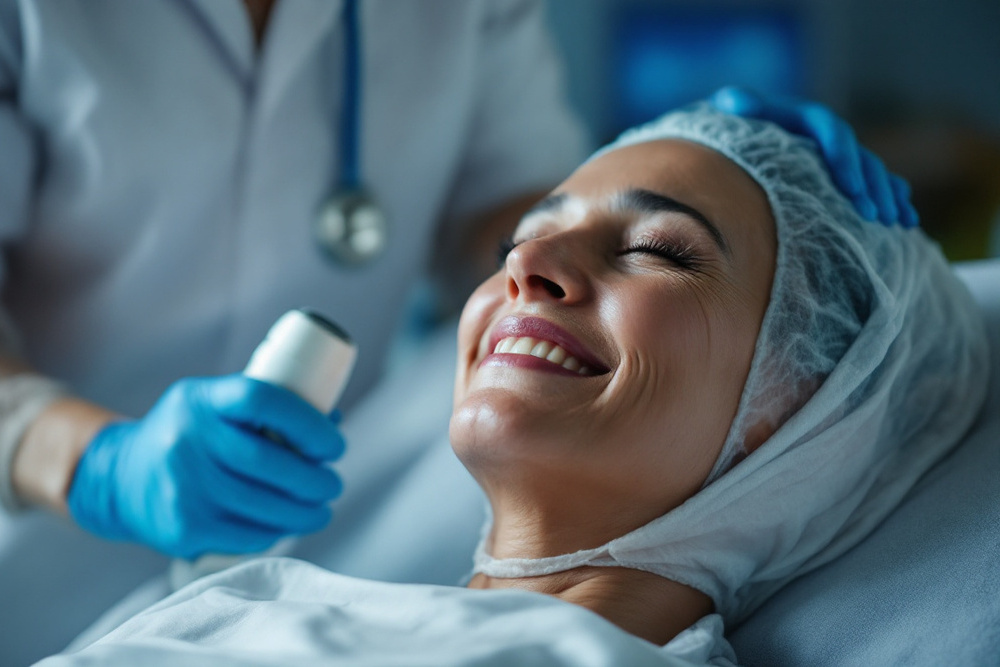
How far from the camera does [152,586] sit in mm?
1456

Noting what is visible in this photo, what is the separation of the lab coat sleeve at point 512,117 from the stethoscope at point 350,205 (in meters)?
0.32

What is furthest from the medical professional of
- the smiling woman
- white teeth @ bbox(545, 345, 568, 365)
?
white teeth @ bbox(545, 345, 568, 365)

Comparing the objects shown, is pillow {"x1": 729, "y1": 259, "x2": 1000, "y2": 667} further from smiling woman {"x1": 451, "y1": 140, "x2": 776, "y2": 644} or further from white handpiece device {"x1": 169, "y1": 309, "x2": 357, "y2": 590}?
white handpiece device {"x1": 169, "y1": 309, "x2": 357, "y2": 590}

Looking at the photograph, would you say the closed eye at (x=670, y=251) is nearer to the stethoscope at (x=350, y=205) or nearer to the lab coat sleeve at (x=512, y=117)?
the stethoscope at (x=350, y=205)

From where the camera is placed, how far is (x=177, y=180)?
1.45 metres

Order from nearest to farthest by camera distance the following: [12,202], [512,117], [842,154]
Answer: [842,154], [12,202], [512,117]

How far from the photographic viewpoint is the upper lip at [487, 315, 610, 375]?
1046mm

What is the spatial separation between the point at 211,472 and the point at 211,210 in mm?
496

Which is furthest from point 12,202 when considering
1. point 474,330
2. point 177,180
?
point 474,330

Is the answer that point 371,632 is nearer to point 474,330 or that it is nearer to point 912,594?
point 474,330

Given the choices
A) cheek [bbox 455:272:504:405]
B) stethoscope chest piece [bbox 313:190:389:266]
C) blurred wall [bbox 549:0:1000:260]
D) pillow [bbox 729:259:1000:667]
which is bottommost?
pillow [bbox 729:259:1000:667]

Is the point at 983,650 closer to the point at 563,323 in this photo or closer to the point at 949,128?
the point at 563,323

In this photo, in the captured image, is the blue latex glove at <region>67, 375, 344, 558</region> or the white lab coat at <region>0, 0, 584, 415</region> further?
the white lab coat at <region>0, 0, 584, 415</region>

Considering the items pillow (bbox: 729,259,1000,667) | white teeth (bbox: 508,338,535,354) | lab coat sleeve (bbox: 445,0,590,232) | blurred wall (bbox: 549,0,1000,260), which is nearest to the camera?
pillow (bbox: 729,259,1000,667)
